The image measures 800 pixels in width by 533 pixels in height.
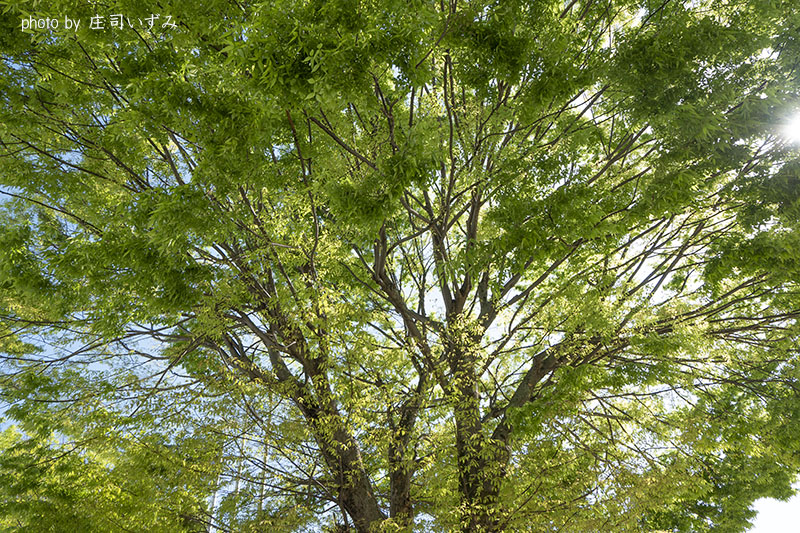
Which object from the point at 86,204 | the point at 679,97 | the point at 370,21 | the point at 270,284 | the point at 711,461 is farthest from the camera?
the point at 711,461

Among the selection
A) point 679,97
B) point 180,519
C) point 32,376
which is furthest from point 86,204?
point 679,97

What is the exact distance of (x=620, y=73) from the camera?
3.37m

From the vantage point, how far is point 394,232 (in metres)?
6.29

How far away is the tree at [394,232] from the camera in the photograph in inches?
125

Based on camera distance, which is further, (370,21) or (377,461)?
(377,461)

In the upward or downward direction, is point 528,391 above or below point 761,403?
above

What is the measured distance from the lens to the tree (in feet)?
10.4

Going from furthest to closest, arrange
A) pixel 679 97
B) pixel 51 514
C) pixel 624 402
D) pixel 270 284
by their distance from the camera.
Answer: pixel 624 402 < pixel 51 514 < pixel 270 284 < pixel 679 97

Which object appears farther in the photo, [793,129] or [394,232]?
[394,232]

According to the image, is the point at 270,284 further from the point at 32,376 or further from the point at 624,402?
the point at 624,402

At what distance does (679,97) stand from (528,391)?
4227mm

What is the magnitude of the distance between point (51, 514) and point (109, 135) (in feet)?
21.2

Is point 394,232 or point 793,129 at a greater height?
point 394,232

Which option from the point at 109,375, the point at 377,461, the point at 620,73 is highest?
the point at 109,375
